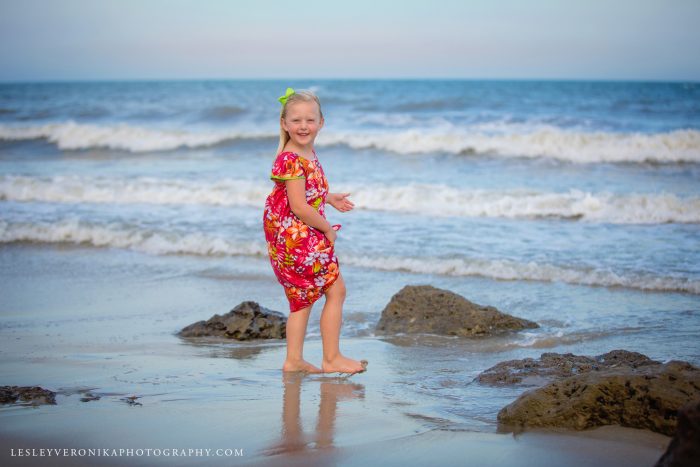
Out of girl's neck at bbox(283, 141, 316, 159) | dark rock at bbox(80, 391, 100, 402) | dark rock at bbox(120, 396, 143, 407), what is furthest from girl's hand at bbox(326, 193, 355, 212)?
dark rock at bbox(80, 391, 100, 402)

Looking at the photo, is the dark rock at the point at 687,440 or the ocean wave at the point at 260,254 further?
the ocean wave at the point at 260,254

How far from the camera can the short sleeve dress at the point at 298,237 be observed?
12.8 feet

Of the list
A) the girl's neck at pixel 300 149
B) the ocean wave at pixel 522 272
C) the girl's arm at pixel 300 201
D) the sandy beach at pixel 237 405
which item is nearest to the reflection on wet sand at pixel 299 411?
the sandy beach at pixel 237 405

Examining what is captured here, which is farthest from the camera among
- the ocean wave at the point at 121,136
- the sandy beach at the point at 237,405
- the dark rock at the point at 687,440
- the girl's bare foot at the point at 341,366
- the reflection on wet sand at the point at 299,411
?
the ocean wave at the point at 121,136

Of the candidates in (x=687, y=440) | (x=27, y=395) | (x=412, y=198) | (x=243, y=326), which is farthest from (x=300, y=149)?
(x=412, y=198)

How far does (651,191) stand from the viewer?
11578mm

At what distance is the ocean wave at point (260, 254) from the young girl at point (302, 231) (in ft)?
10.2

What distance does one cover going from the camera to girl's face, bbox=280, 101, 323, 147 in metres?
3.90

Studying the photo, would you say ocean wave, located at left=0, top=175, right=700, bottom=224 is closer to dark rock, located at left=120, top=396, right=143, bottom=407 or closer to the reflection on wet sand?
the reflection on wet sand

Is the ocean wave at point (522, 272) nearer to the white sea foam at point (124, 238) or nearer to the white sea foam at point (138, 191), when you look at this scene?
the white sea foam at point (124, 238)

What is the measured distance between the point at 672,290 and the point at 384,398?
12.2ft

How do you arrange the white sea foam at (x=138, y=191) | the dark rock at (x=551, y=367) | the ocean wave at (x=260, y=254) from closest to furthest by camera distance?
the dark rock at (x=551, y=367)
the ocean wave at (x=260, y=254)
the white sea foam at (x=138, y=191)

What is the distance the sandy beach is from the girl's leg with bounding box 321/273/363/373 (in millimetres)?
84

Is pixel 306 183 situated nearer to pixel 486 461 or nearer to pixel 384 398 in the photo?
pixel 384 398
